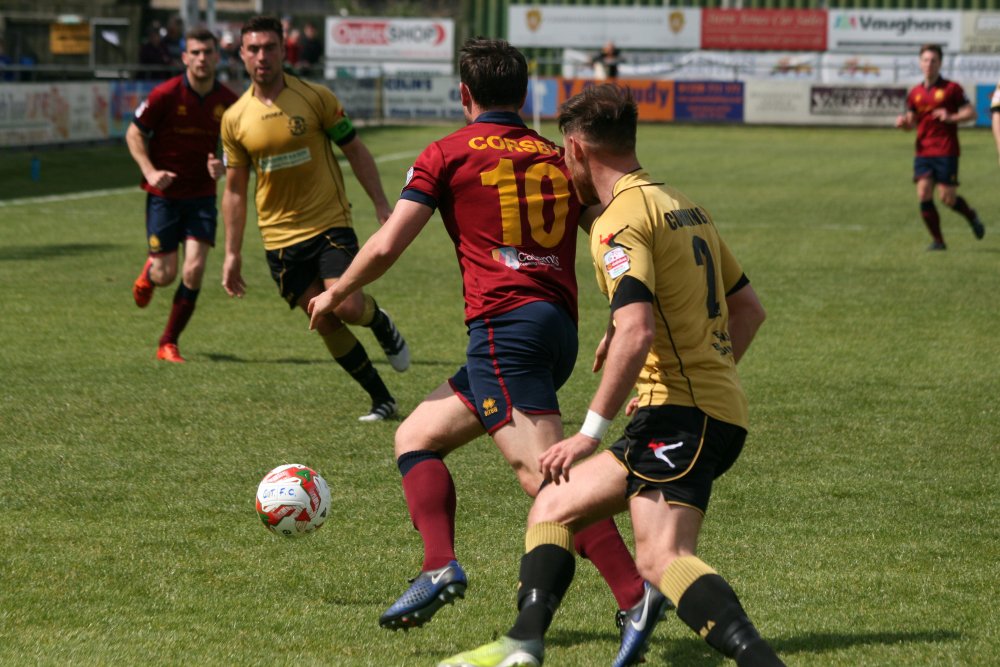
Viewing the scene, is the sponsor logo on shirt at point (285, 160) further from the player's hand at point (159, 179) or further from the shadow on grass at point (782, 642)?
the shadow on grass at point (782, 642)

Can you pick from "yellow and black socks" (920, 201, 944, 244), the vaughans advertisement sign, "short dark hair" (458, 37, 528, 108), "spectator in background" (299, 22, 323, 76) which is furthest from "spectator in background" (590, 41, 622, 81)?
"short dark hair" (458, 37, 528, 108)

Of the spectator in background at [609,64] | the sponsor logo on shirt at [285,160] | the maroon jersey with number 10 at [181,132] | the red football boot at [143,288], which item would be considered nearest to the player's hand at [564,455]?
the sponsor logo on shirt at [285,160]

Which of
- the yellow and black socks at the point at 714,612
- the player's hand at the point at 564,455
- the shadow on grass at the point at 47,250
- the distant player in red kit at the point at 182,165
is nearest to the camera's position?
the yellow and black socks at the point at 714,612

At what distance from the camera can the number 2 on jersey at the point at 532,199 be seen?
510 cm

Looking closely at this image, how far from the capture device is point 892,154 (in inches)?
1258

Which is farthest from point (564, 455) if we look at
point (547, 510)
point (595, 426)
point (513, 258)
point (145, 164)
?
point (145, 164)

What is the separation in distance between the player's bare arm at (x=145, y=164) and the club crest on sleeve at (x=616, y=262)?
21.6ft

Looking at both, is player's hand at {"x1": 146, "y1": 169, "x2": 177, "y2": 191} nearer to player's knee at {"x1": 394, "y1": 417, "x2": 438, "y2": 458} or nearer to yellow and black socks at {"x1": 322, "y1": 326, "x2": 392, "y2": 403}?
yellow and black socks at {"x1": 322, "y1": 326, "x2": 392, "y2": 403}

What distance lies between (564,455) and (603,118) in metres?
1.04

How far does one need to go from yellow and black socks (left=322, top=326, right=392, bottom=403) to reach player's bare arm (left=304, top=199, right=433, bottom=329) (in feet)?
11.4

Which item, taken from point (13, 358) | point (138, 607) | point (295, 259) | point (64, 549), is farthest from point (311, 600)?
point (13, 358)

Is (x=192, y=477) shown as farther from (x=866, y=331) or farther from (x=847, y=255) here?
(x=847, y=255)

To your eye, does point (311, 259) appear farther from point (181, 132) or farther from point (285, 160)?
point (181, 132)

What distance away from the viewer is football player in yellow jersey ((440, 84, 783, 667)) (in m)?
4.24
